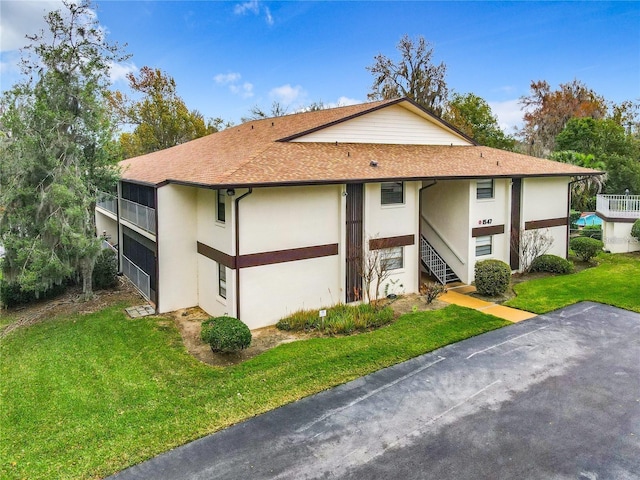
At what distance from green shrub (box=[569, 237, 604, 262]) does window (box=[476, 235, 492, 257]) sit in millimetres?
5455

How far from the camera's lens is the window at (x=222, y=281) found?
45.3 ft

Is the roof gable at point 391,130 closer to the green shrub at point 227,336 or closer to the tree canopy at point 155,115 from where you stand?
the green shrub at point 227,336

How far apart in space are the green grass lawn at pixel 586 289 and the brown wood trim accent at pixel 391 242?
12.4 feet

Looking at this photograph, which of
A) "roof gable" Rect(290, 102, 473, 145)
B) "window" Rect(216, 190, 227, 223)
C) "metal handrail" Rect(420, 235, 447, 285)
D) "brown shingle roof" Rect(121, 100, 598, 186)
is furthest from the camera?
"metal handrail" Rect(420, 235, 447, 285)

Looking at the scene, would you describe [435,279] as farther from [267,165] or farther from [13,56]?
[13,56]

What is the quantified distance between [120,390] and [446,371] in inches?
277

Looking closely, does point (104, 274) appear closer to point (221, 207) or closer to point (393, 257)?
point (221, 207)

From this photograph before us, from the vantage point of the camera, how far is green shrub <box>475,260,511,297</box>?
1583 centimetres

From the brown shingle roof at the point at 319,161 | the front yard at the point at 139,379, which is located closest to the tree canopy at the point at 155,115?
the brown shingle roof at the point at 319,161

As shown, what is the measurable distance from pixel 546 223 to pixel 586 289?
4090mm

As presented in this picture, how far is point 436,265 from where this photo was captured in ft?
59.7

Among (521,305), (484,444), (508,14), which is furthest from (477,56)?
(484,444)

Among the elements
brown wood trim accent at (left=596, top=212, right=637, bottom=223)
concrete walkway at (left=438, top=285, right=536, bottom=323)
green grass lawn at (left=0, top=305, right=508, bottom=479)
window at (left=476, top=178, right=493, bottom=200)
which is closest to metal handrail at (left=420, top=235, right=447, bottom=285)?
concrete walkway at (left=438, top=285, right=536, bottom=323)

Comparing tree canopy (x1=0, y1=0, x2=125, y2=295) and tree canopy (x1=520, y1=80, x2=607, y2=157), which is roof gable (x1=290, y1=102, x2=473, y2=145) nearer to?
tree canopy (x1=0, y1=0, x2=125, y2=295)
